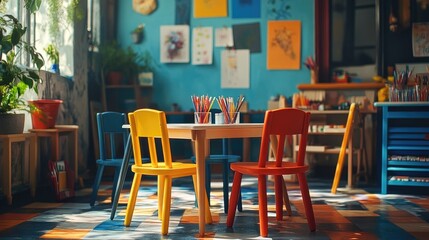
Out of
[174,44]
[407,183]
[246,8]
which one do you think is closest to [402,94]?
[407,183]

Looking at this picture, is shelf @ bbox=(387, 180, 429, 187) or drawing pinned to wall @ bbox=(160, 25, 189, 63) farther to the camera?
drawing pinned to wall @ bbox=(160, 25, 189, 63)

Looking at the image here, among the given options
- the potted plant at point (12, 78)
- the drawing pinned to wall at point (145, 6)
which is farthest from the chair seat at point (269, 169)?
the drawing pinned to wall at point (145, 6)

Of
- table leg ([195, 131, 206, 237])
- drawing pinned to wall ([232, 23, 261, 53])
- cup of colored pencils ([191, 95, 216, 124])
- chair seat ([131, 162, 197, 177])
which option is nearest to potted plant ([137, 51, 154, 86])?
drawing pinned to wall ([232, 23, 261, 53])

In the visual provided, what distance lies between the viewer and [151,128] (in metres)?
3.44

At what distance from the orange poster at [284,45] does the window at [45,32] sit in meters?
2.62

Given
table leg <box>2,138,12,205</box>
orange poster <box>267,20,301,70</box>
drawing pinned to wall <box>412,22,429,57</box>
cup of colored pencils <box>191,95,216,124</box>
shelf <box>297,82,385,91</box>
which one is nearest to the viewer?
cup of colored pencils <box>191,95,216,124</box>

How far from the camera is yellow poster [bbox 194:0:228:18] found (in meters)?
7.39

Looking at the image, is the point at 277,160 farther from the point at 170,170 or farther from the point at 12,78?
the point at 12,78

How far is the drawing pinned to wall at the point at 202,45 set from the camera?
7.45 metres

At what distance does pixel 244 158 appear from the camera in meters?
7.25

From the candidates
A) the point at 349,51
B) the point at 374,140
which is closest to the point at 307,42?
the point at 349,51

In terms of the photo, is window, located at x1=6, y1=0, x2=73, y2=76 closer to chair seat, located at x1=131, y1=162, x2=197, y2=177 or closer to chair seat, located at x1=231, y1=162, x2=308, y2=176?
chair seat, located at x1=131, y1=162, x2=197, y2=177

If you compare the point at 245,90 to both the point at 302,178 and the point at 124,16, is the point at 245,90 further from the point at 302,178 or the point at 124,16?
the point at 302,178

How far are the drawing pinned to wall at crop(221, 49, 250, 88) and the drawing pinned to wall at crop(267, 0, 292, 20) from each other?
0.60 m
